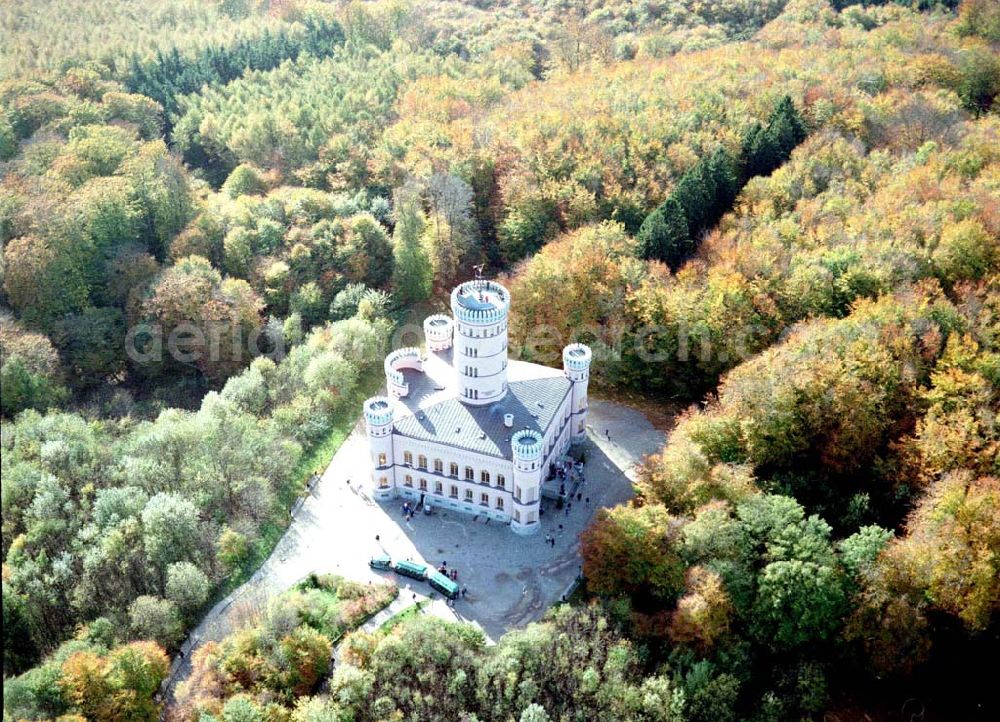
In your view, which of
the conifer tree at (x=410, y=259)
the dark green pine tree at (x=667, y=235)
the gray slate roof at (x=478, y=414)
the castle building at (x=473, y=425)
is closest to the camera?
the castle building at (x=473, y=425)

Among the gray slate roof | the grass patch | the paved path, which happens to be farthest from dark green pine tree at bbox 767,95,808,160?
the grass patch

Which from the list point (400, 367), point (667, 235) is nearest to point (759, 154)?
point (667, 235)

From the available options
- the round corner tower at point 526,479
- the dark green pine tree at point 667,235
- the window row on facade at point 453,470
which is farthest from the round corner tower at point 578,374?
the dark green pine tree at point 667,235

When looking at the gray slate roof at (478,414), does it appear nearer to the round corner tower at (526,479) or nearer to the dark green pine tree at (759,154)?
the round corner tower at (526,479)

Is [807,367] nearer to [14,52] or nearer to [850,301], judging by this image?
[850,301]

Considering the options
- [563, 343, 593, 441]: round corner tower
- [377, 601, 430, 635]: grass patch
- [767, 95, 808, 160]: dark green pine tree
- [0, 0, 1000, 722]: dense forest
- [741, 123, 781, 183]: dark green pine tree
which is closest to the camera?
[0, 0, 1000, 722]: dense forest

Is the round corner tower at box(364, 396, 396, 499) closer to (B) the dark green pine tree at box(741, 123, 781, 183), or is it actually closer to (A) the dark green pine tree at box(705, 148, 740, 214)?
(A) the dark green pine tree at box(705, 148, 740, 214)
